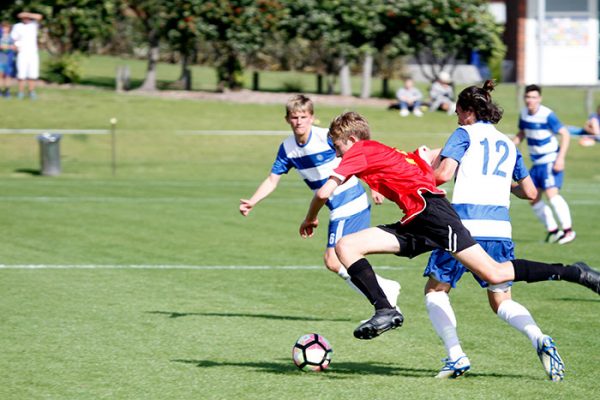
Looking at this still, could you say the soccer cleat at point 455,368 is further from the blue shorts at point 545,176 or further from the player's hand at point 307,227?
the blue shorts at point 545,176

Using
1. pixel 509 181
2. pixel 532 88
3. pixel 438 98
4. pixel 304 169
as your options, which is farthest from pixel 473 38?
pixel 509 181

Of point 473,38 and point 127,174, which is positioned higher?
point 473,38

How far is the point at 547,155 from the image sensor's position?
15516mm

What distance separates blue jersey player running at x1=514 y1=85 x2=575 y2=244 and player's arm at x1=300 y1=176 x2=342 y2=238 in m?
7.44

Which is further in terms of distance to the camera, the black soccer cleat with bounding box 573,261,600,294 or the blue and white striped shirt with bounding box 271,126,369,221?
the blue and white striped shirt with bounding box 271,126,369,221

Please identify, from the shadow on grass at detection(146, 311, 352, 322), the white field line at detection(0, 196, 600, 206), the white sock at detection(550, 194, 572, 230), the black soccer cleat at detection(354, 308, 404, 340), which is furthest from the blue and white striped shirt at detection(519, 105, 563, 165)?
the black soccer cleat at detection(354, 308, 404, 340)

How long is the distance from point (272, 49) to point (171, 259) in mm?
33112

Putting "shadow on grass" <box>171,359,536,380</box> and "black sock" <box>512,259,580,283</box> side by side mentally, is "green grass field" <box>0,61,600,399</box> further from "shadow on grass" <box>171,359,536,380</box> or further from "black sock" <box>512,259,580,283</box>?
"black sock" <box>512,259,580,283</box>

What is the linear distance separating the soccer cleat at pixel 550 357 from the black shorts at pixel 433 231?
74 cm

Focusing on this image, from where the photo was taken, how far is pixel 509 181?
24.3ft

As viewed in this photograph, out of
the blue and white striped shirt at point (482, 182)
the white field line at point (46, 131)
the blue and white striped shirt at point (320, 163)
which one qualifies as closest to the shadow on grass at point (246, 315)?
the blue and white striped shirt at point (320, 163)

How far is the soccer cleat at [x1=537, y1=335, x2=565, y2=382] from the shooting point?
22.7 ft

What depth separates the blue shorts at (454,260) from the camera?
729 centimetres

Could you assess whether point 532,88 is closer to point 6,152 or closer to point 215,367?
point 215,367
